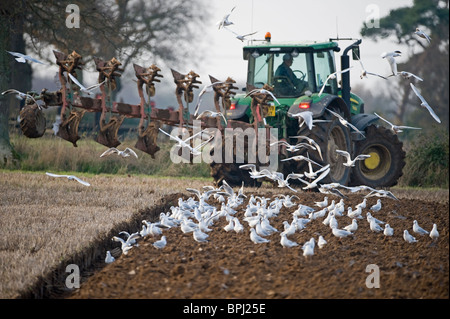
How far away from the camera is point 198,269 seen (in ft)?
16.0

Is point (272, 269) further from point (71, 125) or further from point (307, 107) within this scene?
point (307, 107)

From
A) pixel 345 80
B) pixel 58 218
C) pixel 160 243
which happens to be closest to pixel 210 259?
pixel 160 243

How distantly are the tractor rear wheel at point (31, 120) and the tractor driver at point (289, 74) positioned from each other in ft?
14.0

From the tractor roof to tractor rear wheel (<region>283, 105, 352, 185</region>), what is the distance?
38.5 inches

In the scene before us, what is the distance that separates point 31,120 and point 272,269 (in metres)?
3.89

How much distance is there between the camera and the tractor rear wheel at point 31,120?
7.48 meters

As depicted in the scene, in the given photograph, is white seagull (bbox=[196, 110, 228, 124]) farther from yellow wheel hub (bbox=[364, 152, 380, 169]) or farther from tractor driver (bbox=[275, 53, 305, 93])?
yellow wheel hub (bbox=[364, 152, 380, 169])

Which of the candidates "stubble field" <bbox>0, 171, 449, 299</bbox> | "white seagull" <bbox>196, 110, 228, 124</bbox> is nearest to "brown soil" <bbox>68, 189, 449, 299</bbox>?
"stubble field" <bbox>0, 171, 449, 299</bbox>

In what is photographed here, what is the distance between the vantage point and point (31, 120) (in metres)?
7.48

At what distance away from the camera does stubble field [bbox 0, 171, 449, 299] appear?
434cm

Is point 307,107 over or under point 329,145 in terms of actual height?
over

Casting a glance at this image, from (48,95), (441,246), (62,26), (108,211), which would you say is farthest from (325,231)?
(62,26)
